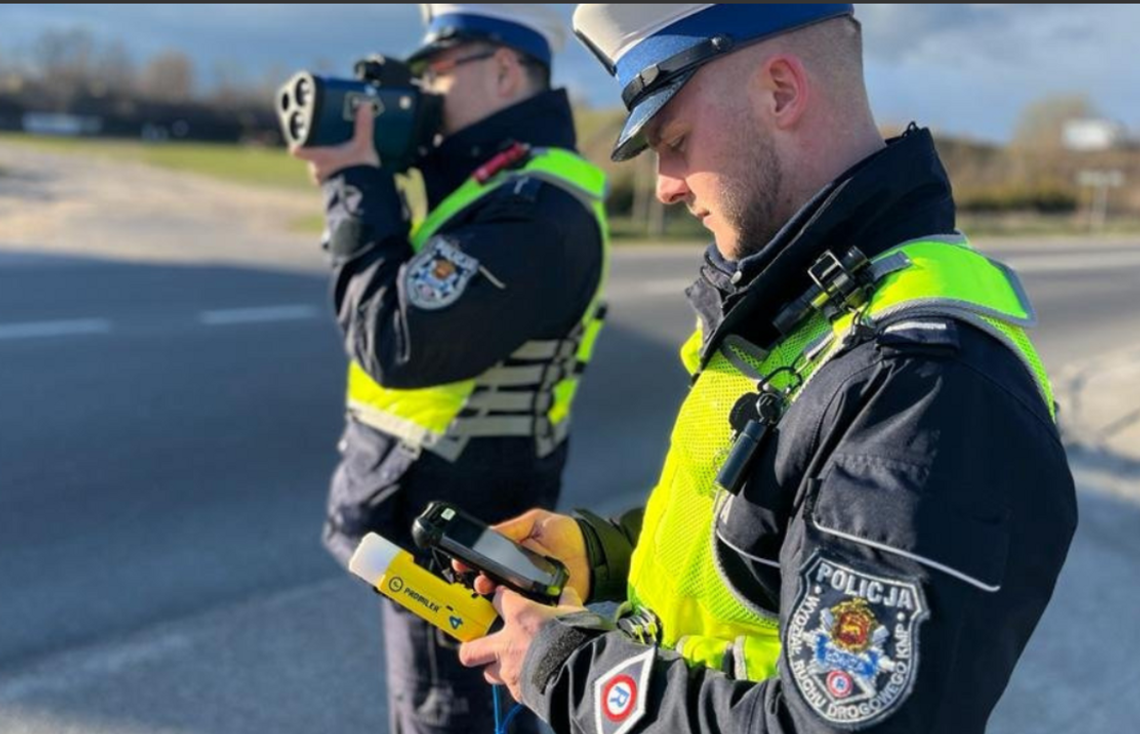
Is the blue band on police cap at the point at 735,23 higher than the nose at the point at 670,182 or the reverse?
higher

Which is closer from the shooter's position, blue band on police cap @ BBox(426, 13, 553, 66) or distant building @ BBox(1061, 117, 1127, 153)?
blue band on police cap @ BBox(426, 13, 553, 66)

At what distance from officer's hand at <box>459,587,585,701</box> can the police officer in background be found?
80 centimetres

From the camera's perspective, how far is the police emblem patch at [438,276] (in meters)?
2.19

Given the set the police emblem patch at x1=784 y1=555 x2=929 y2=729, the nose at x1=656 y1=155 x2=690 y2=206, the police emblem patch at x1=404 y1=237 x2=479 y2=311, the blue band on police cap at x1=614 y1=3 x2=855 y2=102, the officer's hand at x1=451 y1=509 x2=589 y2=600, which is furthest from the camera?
the police emblem patch at x1=404 y1=237 x2=479 y2=311

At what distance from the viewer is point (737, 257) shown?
1.47 metres

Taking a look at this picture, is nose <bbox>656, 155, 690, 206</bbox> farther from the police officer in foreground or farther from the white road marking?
the white road marking

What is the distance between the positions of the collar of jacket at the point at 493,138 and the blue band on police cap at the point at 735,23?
1121 mm

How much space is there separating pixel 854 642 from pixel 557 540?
2.67 ft

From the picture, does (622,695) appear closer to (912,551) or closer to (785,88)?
(912,551)

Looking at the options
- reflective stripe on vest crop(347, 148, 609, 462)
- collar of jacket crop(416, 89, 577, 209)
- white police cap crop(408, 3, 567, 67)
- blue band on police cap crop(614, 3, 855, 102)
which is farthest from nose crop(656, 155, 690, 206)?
white police cap crop(408, 3, 567, 67)

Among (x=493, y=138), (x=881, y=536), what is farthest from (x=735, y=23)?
(x=493, y=138)

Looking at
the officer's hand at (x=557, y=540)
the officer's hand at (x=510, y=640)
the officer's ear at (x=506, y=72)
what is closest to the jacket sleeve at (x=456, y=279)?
the officer's ear at (x=506, y=72)

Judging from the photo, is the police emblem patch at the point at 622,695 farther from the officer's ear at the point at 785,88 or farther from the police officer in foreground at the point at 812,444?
the officer's ear at the point at 785,88

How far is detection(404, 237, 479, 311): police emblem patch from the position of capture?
7.18 feet
